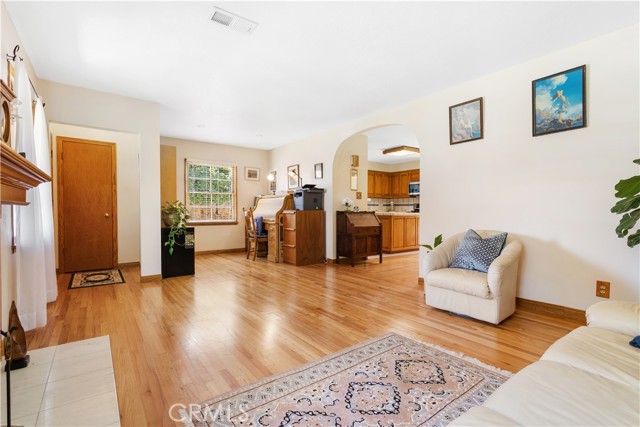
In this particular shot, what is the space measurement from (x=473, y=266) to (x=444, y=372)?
4.62 feet

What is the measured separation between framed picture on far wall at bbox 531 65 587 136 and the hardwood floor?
186 centimetres

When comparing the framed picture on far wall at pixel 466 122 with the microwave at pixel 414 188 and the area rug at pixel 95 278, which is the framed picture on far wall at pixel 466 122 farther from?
the area rug at pixel 95 278

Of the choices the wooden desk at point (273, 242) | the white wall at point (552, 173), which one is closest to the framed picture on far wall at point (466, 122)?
the white wall at point (552, 173)

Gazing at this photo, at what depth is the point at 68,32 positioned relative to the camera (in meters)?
2.53

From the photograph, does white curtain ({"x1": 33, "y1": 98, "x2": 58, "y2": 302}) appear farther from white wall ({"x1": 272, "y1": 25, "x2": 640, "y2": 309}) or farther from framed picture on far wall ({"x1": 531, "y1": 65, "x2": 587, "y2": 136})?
framed picture on far wall ({"x1": 531, "y1": 65, "x2": 587, "y2": 136})

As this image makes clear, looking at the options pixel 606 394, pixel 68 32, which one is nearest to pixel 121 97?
pixel 68 32

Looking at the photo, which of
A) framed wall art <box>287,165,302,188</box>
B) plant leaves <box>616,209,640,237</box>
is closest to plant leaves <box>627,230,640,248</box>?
plant leaves <box>616,209,640,237</box>

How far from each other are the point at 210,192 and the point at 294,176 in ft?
6.72

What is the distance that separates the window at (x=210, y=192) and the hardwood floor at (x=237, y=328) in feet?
9.28

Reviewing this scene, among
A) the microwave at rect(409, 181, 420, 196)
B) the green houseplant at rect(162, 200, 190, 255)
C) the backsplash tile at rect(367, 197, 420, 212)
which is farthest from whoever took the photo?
the backsplash tile at rect(367, 197, 420, 212)

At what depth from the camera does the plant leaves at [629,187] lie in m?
1.95

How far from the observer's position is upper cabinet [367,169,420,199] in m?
8.49

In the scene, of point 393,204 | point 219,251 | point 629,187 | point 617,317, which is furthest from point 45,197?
point 393,204

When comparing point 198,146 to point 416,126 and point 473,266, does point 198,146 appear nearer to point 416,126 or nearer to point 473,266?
point 416,126
